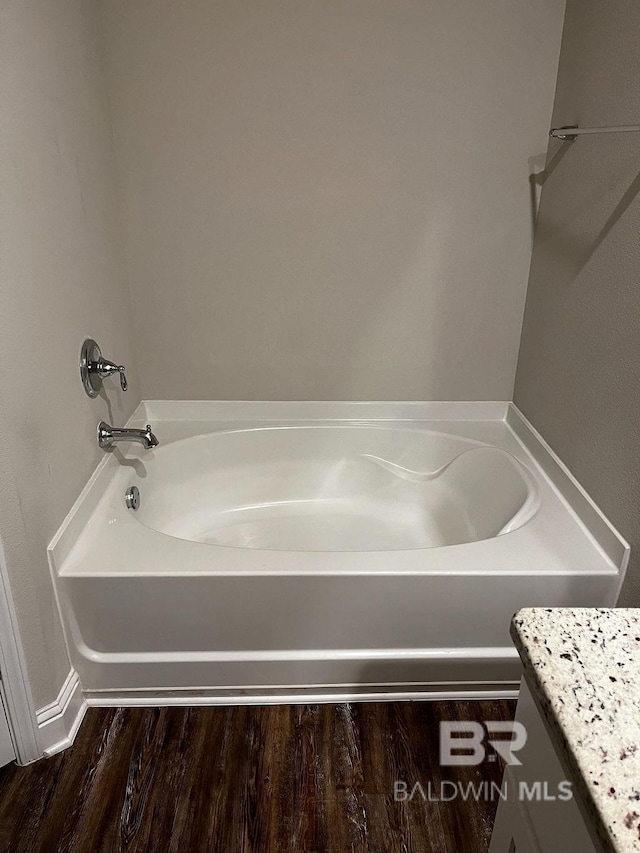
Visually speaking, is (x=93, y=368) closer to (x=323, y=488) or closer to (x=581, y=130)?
(x=323, y=488)

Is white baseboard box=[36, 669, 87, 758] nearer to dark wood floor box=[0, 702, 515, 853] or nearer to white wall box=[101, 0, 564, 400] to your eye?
dark wood floor box=[0, 702, 515, 853]

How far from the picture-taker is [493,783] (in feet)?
5.14

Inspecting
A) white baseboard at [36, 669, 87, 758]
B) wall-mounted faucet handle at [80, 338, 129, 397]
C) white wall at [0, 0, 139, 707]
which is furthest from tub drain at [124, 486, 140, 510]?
white baseboard at [36, 669, 87, 758]

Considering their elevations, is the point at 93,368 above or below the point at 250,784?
above

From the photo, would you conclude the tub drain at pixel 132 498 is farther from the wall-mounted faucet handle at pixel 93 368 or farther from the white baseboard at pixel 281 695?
the white baseboard at pixel 281 695

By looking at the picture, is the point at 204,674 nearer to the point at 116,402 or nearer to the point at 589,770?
the point at 116,402

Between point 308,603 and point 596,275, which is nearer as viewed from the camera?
point 308,603

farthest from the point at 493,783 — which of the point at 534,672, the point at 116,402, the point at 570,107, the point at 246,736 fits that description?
the point at 570,107

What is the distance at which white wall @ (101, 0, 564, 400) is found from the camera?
210cm

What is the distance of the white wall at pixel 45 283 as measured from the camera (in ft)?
4.66

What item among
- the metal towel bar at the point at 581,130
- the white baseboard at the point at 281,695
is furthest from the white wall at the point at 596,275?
the white baseboard at the point at 281,695

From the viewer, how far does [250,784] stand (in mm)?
1554

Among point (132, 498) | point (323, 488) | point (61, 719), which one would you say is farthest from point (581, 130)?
point (61, 719)

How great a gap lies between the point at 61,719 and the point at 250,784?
52cm
